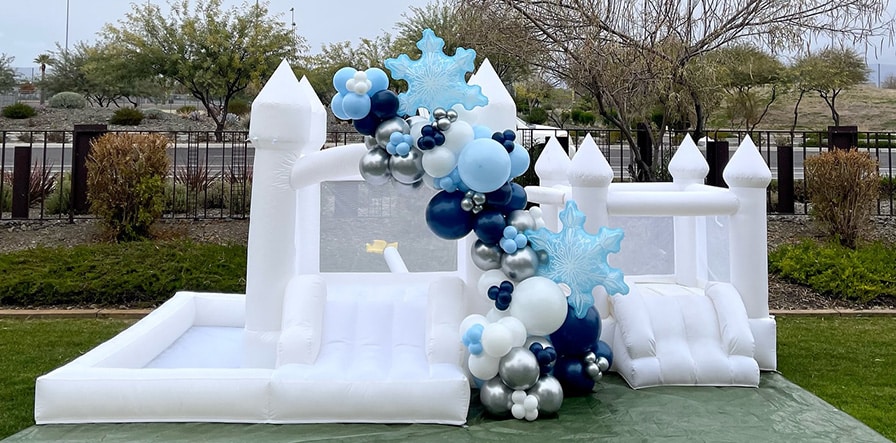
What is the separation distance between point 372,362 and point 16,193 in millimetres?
8277

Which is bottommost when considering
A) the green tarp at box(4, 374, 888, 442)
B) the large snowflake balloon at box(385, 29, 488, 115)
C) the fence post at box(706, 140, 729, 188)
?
the green tarp at box(4, 374, 888, 442)

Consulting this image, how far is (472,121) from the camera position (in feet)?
13.1

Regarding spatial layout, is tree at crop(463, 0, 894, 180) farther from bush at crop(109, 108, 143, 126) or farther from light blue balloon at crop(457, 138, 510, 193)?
bush at crop(109, 108, 143, 126)

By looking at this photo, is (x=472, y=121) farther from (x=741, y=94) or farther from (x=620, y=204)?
(x=741, y=94)

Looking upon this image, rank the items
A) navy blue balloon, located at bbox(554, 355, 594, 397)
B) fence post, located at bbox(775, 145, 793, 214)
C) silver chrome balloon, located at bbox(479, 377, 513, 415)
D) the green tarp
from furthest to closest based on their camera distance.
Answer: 1. fence post, located at bbox(775, 145, 793, 214)
2. navy blue balloon, located at bbox(554, 355, 594, 397)
3. silver chrome balloon, located at bbox(479, 377, 513, 415)
4. the green tarp

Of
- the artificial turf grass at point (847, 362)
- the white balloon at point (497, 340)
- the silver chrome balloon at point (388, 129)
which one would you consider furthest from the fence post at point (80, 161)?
the artificial turf grass at point (847, 362)

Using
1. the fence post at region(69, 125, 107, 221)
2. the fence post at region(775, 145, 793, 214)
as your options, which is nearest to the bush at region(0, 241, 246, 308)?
the fence post at region(69, 125, 107, 221)

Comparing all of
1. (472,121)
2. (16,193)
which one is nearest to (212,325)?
(472,121)

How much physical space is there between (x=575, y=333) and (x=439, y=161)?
137 centimetres

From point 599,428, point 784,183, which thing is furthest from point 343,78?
point 784,183

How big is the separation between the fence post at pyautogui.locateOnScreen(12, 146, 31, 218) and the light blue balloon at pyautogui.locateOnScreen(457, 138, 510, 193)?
8.47 meters

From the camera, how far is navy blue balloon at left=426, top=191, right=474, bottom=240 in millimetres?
3633

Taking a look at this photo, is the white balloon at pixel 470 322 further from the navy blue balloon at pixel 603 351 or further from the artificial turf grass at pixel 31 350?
the artificial turf grass at pixel 31 350

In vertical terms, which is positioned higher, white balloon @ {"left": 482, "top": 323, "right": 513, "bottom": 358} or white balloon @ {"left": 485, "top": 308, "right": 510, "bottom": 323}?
white balloon @ {"left": 485, "top": 308, "right": 510, "bottom": 323}
